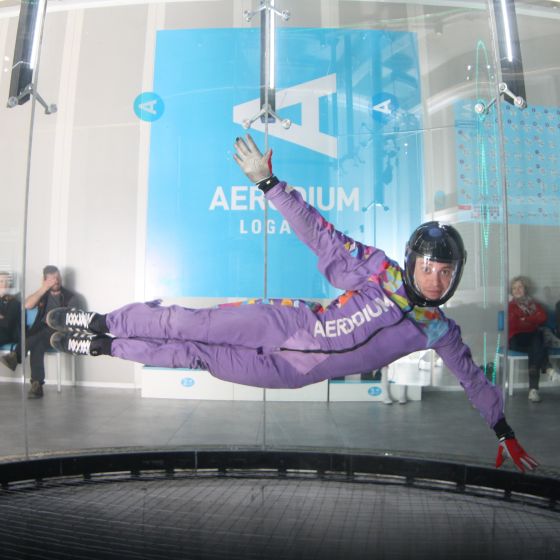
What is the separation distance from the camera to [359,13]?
175 inches

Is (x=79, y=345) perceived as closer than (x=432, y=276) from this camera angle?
No

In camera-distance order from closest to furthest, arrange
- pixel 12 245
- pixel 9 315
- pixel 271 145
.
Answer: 1. pixel 9 315
2. pixel 12 245
3. pixel 271 145

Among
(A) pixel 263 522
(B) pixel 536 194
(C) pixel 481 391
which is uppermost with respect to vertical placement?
(B) pixel 536 194

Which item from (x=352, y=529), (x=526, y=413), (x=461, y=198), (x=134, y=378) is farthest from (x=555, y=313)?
(x=134, y=378)

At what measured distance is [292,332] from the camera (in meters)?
3.05

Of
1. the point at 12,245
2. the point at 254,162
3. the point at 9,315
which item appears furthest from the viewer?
the point at 12,245

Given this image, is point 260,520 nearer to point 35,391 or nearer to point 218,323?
point 218,323

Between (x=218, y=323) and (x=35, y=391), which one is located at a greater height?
(x=218, y=323)

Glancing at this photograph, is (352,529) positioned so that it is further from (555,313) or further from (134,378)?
(555,313)

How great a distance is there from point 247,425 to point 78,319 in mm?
1800

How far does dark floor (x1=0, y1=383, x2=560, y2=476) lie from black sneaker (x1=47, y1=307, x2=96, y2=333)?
121 centimetres

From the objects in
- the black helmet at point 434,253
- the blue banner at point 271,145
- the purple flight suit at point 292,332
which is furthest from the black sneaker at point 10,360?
the black helmet at point 434,253

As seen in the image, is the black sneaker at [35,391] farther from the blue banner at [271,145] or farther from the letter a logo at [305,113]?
the letter a logo at [305,113]

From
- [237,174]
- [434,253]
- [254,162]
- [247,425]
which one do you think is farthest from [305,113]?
[247,425]
